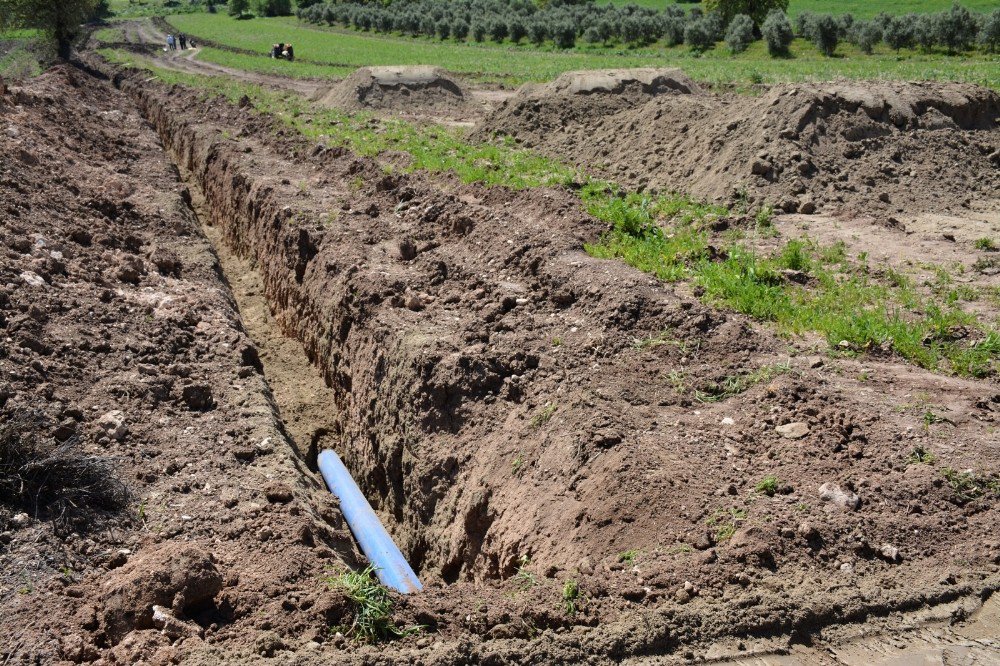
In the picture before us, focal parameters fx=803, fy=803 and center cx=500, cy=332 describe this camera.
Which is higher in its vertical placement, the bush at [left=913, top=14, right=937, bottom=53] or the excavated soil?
the bush at [left=913, top=14, right=937, bottom=53]

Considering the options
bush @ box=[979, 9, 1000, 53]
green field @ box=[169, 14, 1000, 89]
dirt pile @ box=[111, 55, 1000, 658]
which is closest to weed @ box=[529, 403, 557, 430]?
dirt pile @ box=[111, 55, 1000, 658]

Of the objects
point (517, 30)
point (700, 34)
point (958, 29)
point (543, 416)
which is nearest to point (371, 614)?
point (543, 416)

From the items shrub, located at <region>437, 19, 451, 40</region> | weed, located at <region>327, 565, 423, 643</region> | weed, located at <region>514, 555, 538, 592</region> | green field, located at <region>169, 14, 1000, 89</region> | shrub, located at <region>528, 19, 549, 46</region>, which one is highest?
shrub, located at <region>437, 19, 451, 40</region>

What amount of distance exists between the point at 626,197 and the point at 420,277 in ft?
14.5

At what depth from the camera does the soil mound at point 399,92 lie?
23.1m

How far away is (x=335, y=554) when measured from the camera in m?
5.59

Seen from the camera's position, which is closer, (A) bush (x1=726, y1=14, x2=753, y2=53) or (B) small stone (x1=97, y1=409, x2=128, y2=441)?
(B) small stone (x1=97, y1=409, x2=128, y2=441)

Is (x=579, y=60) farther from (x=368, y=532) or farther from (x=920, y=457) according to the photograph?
(x=920, y=457)

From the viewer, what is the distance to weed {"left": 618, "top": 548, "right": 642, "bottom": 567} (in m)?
5.04

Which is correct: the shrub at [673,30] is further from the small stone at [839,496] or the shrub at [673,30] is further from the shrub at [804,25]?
the small stone at [839,496]

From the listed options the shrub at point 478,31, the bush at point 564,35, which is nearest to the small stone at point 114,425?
the bush at point 564,35

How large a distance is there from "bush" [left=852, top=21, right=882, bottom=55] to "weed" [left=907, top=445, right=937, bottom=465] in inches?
1325

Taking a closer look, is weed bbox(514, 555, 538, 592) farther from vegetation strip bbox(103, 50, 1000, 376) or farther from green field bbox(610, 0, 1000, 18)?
green field bbox(610, 0, 1000, 18)

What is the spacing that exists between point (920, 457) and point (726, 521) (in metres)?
1.53
